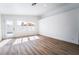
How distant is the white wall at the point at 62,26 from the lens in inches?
97.0

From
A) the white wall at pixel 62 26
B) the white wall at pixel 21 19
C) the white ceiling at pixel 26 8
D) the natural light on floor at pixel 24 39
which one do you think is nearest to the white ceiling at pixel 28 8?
the white ceiling at pixel 26 8

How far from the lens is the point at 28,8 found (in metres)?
2.51

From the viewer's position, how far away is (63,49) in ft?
8.05

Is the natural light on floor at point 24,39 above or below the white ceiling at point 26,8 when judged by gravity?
below

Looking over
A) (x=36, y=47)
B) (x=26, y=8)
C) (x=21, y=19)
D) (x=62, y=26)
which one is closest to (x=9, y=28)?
(x=21, y=19)

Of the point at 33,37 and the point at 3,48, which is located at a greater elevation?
the point at 33,37

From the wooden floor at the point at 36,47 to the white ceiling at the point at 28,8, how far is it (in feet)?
2.29

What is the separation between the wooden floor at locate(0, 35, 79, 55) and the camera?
93.9 inches

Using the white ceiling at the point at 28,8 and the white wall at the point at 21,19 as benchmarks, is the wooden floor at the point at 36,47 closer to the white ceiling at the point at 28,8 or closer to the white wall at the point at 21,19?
the white wall at the point at 21,19

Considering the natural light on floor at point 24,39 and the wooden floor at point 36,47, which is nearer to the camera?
the wooden floor at point 36,47

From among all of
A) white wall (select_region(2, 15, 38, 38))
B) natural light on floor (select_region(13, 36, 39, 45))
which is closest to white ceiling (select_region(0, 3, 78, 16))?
white wall (select_region(2, 15, 38, 38))
